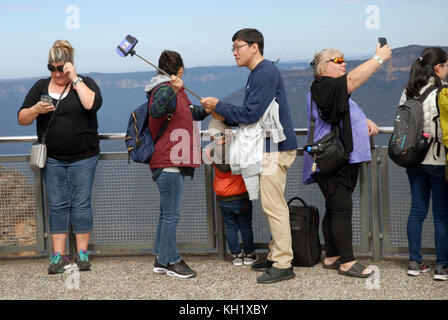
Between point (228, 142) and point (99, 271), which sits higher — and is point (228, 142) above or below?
above

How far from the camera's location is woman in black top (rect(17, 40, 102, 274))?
16.5 feet

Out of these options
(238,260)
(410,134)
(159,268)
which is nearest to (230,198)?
(238,260)

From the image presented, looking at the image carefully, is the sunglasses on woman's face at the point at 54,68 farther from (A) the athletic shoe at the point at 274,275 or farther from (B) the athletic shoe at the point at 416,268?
(B) the athletic shoe at the point at 416,268

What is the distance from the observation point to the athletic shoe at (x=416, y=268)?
4902mm

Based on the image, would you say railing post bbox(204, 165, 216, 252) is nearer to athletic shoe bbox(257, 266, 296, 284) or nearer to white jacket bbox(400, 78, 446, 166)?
athletic shoe bbox(257, 266, 296, 284)

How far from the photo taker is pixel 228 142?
195 inches

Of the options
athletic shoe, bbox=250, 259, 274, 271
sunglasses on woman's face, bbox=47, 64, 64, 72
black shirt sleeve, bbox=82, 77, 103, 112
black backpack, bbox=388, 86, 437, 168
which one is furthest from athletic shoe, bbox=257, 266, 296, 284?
sunglasses on woman's face, bbox=47, 64, 64, 72

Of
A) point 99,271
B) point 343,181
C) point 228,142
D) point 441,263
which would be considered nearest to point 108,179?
point 99,271

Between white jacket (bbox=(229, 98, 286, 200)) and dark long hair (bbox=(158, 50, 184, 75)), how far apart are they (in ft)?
2.13

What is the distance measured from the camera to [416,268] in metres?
4.93

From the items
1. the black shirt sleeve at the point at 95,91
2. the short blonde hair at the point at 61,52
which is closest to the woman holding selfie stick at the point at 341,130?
the black shirt sleeve at the point at 95,91

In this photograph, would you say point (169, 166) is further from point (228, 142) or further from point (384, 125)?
point (384, 125)

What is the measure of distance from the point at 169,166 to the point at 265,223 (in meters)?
1.11

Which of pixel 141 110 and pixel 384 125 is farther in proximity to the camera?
pixel 384 125
